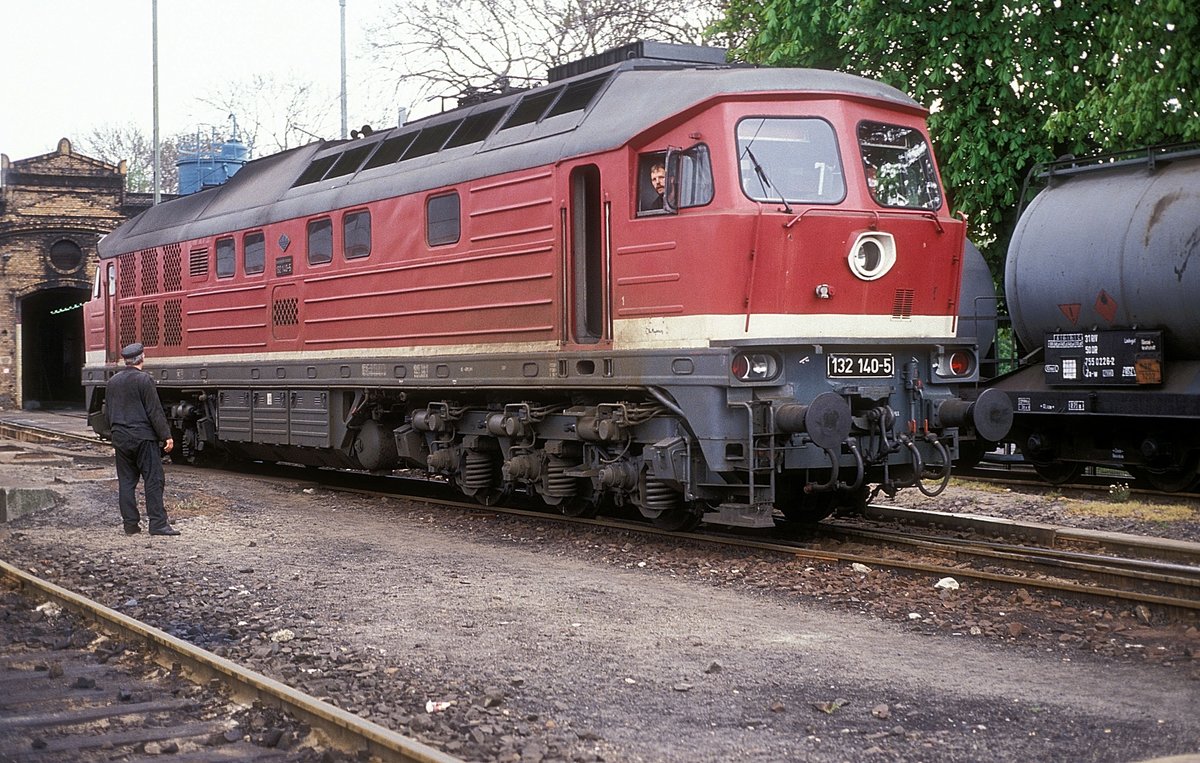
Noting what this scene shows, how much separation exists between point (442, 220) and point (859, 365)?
4401 mm

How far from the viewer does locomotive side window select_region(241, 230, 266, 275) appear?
16.4 metres

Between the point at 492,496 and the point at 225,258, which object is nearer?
the point at 492,496

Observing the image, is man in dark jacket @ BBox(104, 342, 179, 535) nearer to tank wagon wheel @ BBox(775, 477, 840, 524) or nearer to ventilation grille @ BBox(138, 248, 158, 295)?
tank wagon wheel @ BBox(775, 477, 840, 524)

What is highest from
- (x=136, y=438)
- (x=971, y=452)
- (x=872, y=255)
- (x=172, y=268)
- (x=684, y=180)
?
(x=684, y=180)

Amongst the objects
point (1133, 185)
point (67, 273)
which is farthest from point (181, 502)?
point (67, 273)

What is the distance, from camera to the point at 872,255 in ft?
35.0

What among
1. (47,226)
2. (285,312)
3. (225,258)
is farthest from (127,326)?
(47,226)

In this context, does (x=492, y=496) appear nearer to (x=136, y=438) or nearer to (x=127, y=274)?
(x=136, y=438)

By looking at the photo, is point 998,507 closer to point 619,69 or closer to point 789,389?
point 789,389

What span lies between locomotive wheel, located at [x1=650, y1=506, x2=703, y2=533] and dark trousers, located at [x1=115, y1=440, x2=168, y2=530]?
176 inches

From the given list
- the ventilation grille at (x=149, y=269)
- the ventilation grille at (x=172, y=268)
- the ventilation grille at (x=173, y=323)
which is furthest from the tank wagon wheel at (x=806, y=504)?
the ventilation grille at (x=149, y=269)

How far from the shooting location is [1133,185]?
14539 mm

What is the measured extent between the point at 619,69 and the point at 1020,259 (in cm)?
627

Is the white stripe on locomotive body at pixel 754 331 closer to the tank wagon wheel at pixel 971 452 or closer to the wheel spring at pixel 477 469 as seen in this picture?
the wheel spring at pixel 477 469
